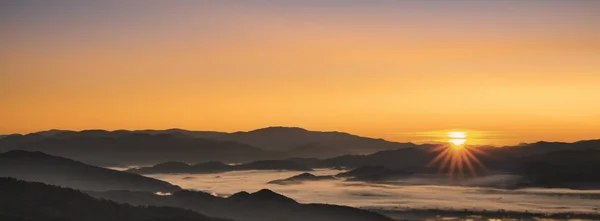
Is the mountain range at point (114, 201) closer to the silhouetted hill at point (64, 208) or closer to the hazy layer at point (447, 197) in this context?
the silhouetted hill at point (64, 208)

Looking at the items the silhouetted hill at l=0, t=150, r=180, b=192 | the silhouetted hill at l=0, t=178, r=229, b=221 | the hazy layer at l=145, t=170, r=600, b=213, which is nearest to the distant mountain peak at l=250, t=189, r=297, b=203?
the silhouetted hill at l=0, t=178, r=229, b=221

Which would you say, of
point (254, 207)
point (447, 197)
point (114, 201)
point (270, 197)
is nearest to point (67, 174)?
point (270, 197)

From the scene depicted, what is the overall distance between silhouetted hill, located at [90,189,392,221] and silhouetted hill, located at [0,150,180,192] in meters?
26.3

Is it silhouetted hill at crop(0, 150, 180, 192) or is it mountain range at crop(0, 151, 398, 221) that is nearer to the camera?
mountain range at crop(0, 151, 398, 221)

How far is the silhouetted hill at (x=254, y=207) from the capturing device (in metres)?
97.0

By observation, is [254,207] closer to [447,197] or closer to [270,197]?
[270,197]

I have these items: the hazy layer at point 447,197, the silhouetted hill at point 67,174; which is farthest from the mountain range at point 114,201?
the hazy layer at point 447,197

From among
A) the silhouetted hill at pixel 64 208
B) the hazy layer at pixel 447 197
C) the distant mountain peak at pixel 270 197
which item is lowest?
the silhouetted hill at pixel 64 208

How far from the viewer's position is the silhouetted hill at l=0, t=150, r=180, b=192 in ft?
427

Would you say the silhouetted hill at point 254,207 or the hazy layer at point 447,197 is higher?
the hazy layer at point 447,197

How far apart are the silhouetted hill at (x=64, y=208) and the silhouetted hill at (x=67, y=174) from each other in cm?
5109

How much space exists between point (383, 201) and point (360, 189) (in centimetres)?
4080

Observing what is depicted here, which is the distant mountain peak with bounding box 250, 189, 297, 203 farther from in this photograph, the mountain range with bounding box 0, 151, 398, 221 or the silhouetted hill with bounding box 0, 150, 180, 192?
the silhouetted hill with bounding box 0, 150, 180, 192

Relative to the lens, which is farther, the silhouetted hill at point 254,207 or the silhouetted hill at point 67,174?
the silhouetted hill at point 67,174
